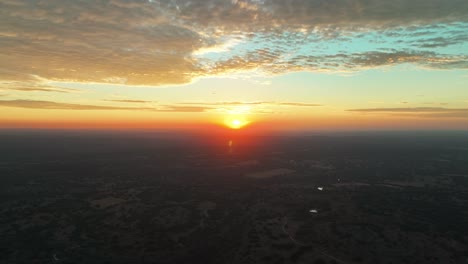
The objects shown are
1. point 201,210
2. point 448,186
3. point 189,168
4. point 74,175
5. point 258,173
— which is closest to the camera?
point 201,210

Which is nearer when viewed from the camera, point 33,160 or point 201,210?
point 201,210

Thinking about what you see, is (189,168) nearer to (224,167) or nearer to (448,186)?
(224,167)

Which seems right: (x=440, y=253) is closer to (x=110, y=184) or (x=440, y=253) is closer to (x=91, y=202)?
(x=91, y=202)

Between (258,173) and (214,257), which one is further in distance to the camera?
(258,173)

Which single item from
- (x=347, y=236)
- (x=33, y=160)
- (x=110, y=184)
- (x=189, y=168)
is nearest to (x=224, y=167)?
(x=189, y=168)

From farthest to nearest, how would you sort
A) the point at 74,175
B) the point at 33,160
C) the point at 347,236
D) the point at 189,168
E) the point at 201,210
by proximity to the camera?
the point at 33,160, the point at 189,168, the point at 74,175, the point at 201,210, the point at 347,236

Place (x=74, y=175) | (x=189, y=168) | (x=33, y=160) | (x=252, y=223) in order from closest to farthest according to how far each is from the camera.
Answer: (x=252, y=223)
(x=74, y=175)
(x=189, y=168)
(x=33, y=160)

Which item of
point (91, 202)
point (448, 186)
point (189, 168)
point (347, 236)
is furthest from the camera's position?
point (189, 168)

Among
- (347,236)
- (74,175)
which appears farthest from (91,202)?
(347,236)
